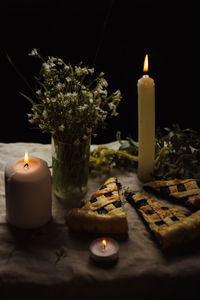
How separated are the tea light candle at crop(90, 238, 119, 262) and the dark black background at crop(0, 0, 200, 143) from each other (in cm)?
100

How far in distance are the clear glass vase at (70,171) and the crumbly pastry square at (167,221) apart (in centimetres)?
18

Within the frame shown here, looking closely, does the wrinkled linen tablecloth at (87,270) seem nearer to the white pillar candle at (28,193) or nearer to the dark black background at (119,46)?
the white pillar candle at (28,193)

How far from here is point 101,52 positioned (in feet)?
7.57

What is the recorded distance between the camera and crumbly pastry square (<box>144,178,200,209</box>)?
4.75ft

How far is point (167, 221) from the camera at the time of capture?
1335 millimetres

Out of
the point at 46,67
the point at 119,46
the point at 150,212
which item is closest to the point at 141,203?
the point at 150,212

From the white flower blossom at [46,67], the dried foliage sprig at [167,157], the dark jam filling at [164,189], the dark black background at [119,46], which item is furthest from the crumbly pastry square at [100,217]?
the dark black background at [119,46]

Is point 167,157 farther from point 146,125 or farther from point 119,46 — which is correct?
point 119,46

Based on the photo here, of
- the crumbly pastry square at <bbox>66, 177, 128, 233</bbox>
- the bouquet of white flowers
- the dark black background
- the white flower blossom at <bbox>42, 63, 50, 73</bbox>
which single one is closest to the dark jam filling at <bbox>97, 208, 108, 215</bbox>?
the crumbly pastry square at <bbox>66, 177, 128, 233</bbox>

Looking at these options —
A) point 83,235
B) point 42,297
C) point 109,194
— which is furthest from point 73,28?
point 42,297

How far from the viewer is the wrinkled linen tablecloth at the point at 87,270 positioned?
1.18 metres

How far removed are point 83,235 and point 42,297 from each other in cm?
23

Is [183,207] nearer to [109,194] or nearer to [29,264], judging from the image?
[109,194]

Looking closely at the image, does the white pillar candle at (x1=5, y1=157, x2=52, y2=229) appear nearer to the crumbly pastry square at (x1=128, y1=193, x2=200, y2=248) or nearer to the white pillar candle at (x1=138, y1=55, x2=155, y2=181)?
the crumbly pastry square at (x1=128, y1=193, x2=200, y2=248)
